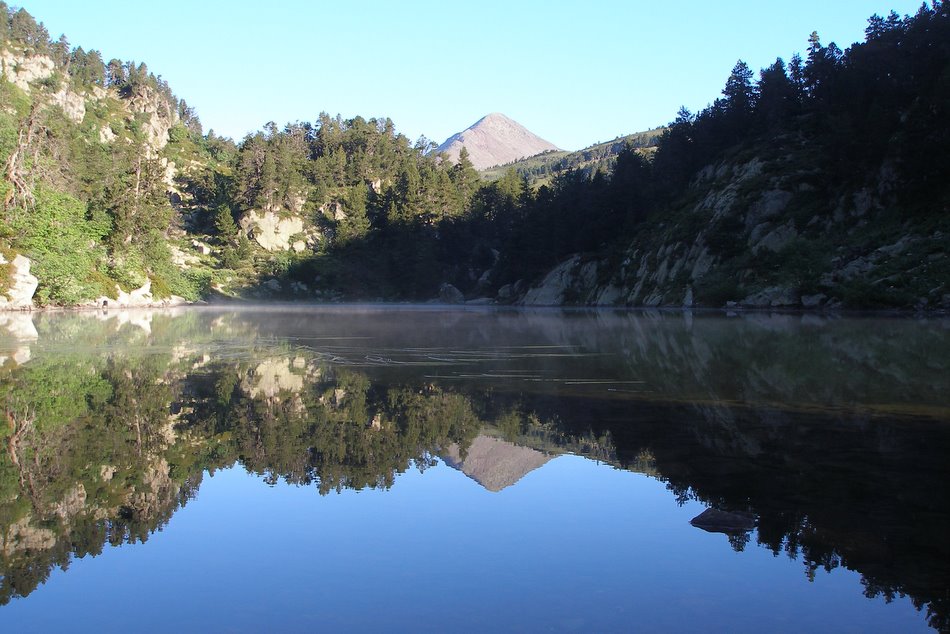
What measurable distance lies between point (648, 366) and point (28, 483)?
16.2m

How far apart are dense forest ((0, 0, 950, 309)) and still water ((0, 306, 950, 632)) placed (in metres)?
39.6

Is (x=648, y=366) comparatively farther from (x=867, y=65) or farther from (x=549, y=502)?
(x=867, y=65)

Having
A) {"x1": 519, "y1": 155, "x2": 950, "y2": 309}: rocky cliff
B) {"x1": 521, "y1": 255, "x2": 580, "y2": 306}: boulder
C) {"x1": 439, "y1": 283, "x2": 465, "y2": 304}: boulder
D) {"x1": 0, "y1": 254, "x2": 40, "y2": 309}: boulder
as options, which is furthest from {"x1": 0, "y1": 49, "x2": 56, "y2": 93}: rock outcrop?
{"x1": 519, "y1": 155, "x2": 950, "y2": 309}: rocky cliff

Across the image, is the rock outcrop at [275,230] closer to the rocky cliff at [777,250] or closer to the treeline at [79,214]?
the treeline at [79,214]

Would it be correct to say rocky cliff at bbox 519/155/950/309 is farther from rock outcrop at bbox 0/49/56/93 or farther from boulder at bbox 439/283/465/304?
rock outcrop at bbox 0/49/56/93

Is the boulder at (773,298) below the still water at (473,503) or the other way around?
below

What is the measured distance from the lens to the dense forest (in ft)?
183

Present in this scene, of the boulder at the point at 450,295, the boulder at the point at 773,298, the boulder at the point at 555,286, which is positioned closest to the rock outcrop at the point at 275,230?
the boulder at the point at 450,295

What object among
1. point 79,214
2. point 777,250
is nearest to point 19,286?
point 79,214

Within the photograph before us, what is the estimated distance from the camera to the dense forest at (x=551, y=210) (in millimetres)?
55812

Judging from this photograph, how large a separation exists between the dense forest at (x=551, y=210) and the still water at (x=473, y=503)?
1561 inches

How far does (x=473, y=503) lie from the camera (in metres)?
8.48

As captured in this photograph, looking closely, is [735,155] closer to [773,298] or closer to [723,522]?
[773,298]

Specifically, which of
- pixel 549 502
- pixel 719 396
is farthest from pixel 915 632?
pixel 719 396
